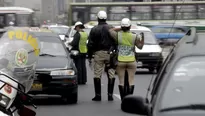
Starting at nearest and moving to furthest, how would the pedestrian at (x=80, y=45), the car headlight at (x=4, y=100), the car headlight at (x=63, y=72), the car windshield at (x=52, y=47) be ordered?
the car headlight at (x=4, y=100) → the car headlight at (x=63, y=72) → the car windshield at (x=52, y=47) → the pedestrian at (x=80, y=45)

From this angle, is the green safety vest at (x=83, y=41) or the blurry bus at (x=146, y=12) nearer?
the green safety vest at (x=83, y=41)

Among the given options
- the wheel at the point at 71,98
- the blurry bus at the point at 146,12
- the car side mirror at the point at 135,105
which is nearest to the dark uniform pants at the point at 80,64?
the wheel at the point at 71,98

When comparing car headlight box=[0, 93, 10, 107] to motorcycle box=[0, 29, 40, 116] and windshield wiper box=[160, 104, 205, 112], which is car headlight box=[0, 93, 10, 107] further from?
windshield wiper box=[160, 104, 205, 112]

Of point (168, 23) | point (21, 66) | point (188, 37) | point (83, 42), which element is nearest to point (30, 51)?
point (21, 66)

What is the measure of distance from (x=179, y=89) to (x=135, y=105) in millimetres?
413

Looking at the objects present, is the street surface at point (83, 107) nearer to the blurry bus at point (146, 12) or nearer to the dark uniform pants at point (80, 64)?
the dark uniform pants at point (80, 64)

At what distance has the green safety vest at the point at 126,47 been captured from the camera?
14.0 m

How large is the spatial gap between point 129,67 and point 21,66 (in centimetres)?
628

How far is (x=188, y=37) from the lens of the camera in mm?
6914

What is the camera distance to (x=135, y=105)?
6121mm

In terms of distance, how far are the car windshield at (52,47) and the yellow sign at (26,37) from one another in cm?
729

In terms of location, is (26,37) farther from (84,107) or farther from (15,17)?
(15,17)

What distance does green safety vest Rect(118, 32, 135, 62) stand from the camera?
14023 mm

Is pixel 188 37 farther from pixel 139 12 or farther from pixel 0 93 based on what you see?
pixel 139 12
